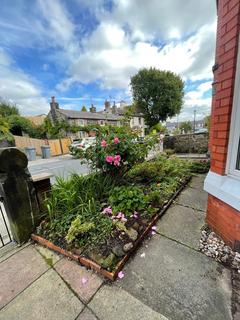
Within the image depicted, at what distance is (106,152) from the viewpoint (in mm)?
3189

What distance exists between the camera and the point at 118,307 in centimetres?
132

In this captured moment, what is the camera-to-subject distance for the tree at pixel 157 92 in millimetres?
23859

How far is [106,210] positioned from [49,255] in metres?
0.97

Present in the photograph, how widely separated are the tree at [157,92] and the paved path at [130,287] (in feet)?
77.8

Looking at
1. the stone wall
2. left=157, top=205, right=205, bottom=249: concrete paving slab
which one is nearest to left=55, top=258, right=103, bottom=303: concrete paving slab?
left=157, top=205, right=205, bottom=249: concrete paving slab

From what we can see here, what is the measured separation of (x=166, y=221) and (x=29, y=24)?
5.06 meters

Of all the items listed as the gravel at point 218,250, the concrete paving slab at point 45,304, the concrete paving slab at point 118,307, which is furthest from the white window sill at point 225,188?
the concrete paving slab at point 45,304

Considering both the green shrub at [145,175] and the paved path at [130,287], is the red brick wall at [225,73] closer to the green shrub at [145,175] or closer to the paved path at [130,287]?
the paved path at [130,287]

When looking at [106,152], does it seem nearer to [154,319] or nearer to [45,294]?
[45,294]

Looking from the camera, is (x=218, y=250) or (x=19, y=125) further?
(x=19, y=125)

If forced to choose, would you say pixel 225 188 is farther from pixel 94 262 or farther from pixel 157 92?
pixel 157 92

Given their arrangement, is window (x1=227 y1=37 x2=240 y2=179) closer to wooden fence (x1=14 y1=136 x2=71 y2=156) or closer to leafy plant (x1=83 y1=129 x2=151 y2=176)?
leafy plant (x1=83 y1=129 x2=151 y2=176)

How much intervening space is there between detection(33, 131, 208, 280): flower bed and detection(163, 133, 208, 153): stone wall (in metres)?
5.28

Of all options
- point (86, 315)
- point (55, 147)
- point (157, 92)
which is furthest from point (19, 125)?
point (86, 315)
